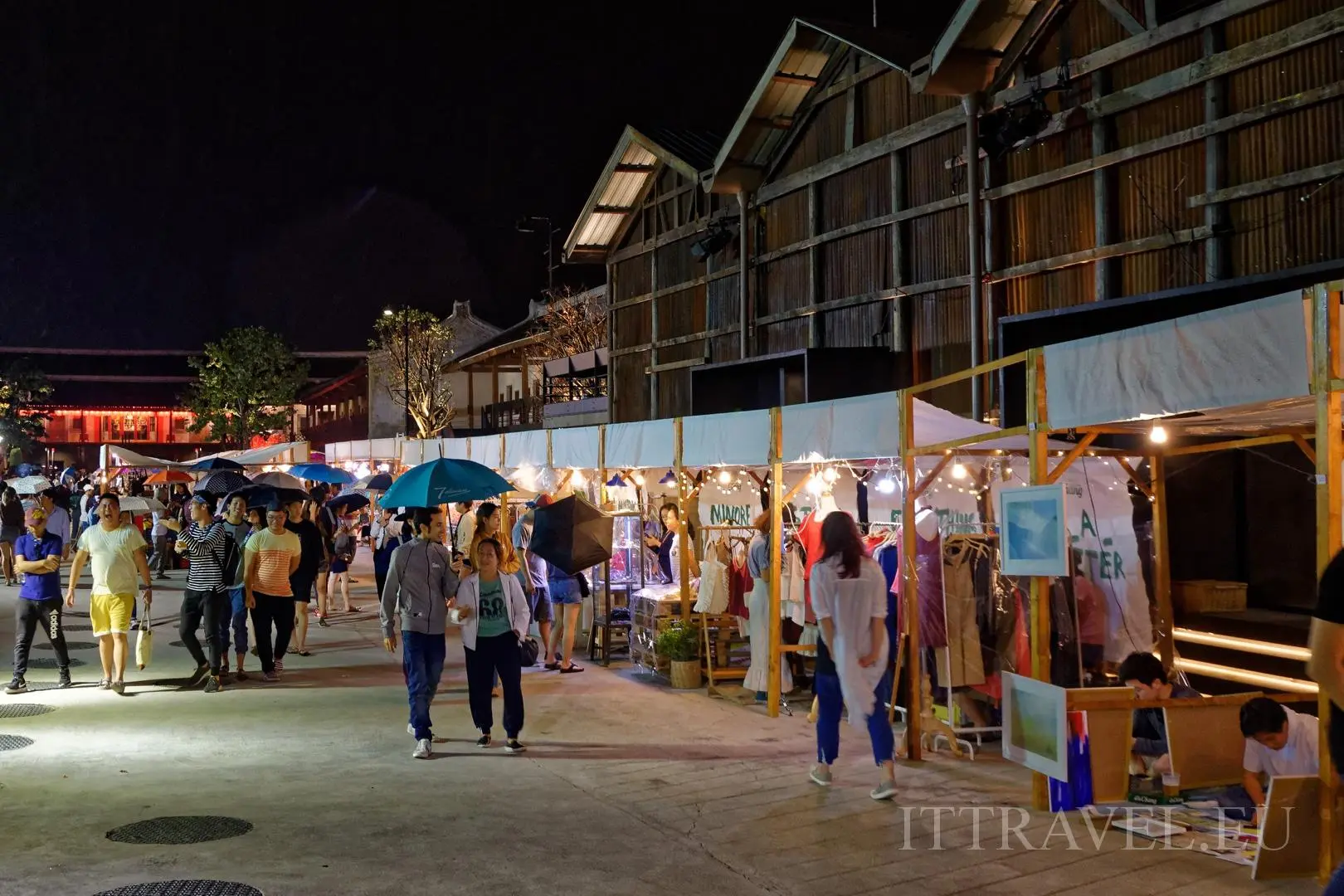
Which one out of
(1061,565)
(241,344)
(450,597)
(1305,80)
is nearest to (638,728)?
(450,597)

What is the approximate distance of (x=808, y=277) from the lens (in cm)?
1886

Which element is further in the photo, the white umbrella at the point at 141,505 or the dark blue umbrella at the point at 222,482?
the white umbrella at the point at 141,505

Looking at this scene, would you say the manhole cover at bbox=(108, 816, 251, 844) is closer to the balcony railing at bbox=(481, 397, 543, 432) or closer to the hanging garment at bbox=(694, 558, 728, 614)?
the hanging garment at bbox=(694, 558, 728, 614)

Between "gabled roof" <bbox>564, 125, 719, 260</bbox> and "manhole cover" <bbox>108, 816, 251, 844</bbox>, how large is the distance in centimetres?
1666

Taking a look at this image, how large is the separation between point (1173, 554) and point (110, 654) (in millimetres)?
11728

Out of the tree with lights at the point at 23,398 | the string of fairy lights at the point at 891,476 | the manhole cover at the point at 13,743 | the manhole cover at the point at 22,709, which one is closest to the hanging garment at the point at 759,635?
the string of fairy lights at the point at 891,476

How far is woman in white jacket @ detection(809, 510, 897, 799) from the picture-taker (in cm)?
768

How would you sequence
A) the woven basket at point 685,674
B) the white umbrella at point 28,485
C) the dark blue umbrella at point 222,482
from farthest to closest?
the white umbrella at point 28,485 < the dark blue umbrella at point 222,482 < the woven basket at point 685,674

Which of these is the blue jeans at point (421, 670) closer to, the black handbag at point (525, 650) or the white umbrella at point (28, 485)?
Answer: the black handbag at point (525, 650)

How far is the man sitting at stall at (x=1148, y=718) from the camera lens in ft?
24.4

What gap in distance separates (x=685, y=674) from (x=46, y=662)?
26.8 feet

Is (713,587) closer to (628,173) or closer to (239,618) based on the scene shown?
(239,618)

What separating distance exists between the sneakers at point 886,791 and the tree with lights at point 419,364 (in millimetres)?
39467

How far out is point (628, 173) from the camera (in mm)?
24297
